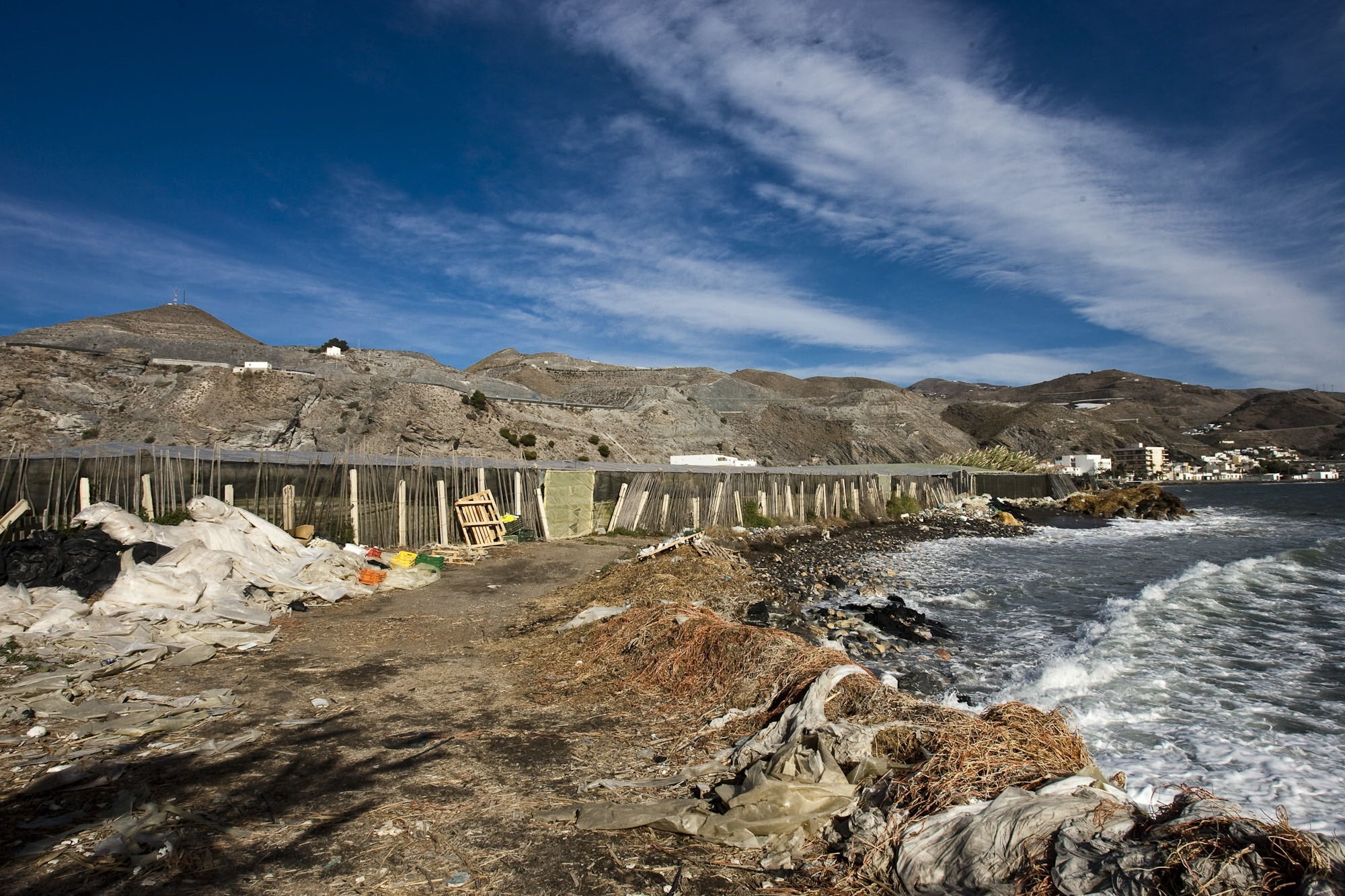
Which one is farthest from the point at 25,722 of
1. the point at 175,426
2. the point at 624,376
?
the point at 624,376

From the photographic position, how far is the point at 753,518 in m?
23.1

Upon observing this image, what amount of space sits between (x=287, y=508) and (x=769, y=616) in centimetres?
918

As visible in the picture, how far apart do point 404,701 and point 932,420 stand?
81.1 meters

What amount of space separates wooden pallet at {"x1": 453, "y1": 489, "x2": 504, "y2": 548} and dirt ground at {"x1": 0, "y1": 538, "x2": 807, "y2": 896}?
8656 mm

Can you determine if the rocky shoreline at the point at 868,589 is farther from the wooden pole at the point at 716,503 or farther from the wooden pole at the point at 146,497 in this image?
the wooden pole at the point at 146,497

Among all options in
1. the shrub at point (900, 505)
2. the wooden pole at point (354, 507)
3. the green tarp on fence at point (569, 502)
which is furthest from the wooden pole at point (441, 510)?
the shrub at point (900, 505)

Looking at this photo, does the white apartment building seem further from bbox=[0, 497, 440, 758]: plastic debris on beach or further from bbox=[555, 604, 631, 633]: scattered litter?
bbox=[0, 497, 440, 758]: plastic debris on beach

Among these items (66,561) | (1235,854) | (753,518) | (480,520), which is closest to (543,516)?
(480,520)

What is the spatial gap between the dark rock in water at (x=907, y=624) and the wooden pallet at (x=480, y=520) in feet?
28.0

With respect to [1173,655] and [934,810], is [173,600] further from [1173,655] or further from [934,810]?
[1173,655]

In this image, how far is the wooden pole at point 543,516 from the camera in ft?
58.2

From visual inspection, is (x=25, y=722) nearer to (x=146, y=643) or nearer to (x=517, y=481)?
(x=146, y=643)

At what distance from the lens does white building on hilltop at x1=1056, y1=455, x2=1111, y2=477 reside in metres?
66.6

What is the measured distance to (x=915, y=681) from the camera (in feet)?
28.2
